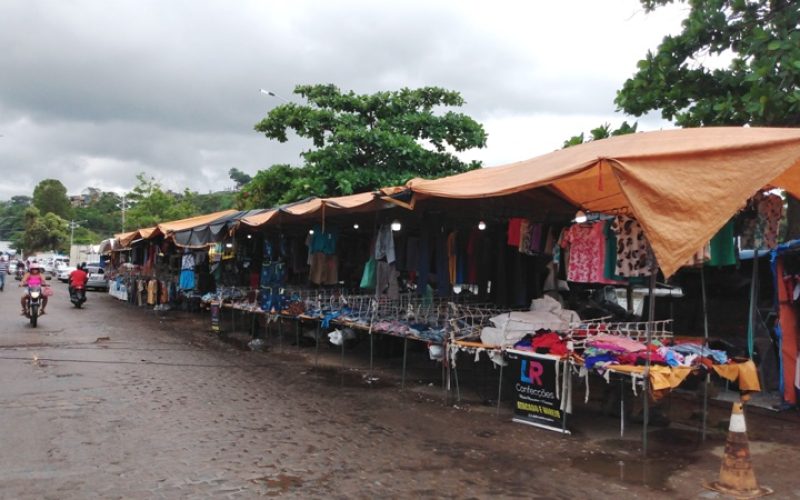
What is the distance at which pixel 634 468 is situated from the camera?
5.38 meters

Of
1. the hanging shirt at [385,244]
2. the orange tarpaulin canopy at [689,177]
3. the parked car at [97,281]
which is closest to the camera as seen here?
the orange tarpaulin canopy at [689,177]

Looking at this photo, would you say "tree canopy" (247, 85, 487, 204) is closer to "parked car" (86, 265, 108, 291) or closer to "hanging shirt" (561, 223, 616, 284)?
"hanging shirt" (561, 223, 616, 284)

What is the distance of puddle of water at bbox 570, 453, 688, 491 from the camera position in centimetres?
508

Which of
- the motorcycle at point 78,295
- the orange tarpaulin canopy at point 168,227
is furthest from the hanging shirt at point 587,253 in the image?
the motorcycle at point 78,295

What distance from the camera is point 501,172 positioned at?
7.12 m

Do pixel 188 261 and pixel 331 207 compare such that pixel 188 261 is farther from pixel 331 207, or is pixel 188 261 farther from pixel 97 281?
pixel 97 281

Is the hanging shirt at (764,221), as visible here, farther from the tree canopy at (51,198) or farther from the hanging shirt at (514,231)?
the tree canopy at (51,198)

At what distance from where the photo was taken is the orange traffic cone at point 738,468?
471 centimetres

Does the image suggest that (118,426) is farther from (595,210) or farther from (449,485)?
(595,210)

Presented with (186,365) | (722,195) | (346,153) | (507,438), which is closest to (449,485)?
(507,438)

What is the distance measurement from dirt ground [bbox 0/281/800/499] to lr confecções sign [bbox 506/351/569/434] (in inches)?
5.6

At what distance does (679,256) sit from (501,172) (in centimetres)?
269

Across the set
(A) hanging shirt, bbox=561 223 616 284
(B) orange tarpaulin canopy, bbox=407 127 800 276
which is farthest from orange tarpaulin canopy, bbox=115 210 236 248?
(B) orange tarpaulin canopy, bbox=407 127 800 276

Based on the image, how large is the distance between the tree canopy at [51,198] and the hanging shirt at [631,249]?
315 ft
